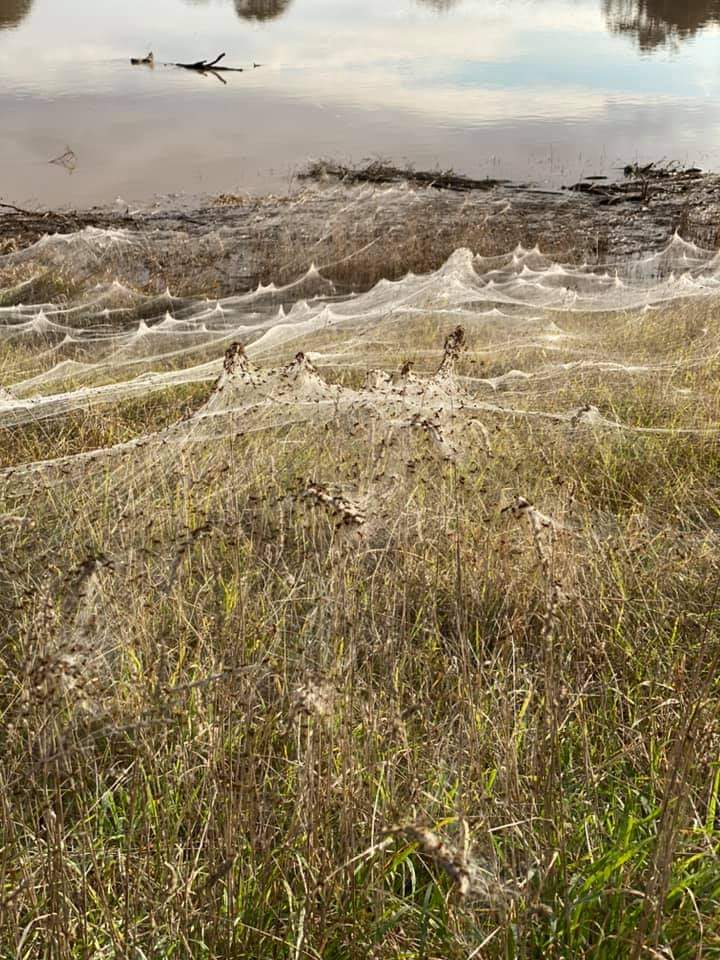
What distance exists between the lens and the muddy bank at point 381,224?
1236cm

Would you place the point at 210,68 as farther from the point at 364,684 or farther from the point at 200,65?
the point at 364,684

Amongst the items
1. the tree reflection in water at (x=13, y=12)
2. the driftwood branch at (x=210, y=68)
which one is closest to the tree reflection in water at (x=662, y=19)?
the driftwood branch at (x=210, y=68)

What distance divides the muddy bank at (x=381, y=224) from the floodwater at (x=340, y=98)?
49.4 inches

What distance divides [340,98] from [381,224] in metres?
12.0

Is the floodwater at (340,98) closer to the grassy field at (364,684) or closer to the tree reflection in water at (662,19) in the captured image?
the tree reflection in water at (662,19)

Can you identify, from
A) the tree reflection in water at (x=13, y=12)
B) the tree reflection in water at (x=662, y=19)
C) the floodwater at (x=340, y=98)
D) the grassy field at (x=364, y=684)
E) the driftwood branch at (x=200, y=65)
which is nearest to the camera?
the grassy field at (x=364, y=684)

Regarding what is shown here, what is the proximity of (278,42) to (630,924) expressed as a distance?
37029mm

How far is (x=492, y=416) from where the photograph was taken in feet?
16.3

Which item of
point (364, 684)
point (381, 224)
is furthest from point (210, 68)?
point (364, 684)

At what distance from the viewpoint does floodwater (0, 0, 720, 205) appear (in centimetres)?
1825

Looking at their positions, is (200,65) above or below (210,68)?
above

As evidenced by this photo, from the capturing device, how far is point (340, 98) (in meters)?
23.9

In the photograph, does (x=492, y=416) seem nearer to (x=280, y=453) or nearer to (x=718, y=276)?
(x=280, y=453)

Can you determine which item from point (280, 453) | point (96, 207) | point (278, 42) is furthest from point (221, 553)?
point (278, 42)
